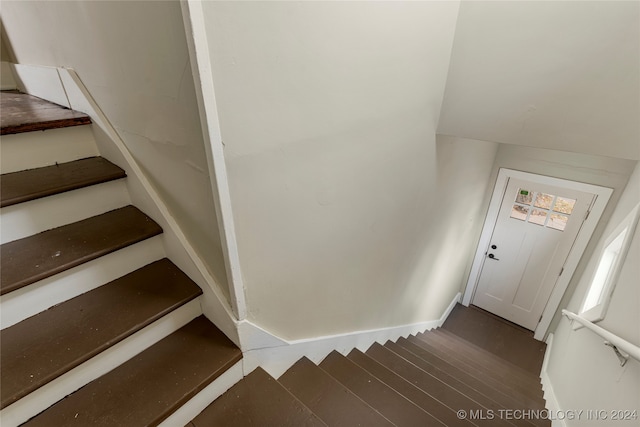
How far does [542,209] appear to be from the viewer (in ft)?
10.8

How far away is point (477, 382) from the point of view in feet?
7.77

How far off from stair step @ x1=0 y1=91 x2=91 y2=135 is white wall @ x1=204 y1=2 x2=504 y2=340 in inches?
34.9

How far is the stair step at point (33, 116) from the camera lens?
43.8 inches

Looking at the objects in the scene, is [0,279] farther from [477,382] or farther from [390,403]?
[477,382]

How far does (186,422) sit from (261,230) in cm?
73

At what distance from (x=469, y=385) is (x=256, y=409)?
1.91 meters

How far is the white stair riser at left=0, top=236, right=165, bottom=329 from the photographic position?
3.17 feet

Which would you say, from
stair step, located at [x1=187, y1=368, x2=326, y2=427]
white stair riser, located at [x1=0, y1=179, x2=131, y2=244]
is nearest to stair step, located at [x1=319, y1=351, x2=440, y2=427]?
stair step, located at [x1=187, y1=368, x2=326, y2=427]

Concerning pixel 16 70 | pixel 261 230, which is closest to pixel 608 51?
pixel 261 230

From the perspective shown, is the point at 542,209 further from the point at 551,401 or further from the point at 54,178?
the point at 54,178

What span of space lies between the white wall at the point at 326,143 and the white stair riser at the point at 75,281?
0.51 meters

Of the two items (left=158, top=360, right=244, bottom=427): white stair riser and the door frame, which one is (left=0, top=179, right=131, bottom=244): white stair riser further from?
the door frame

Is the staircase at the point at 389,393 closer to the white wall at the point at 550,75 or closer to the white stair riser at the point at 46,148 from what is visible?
the white stair riser at the point at 46,148

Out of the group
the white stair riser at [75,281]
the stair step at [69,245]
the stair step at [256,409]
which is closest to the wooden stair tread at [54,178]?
the stair step at [69,245]
